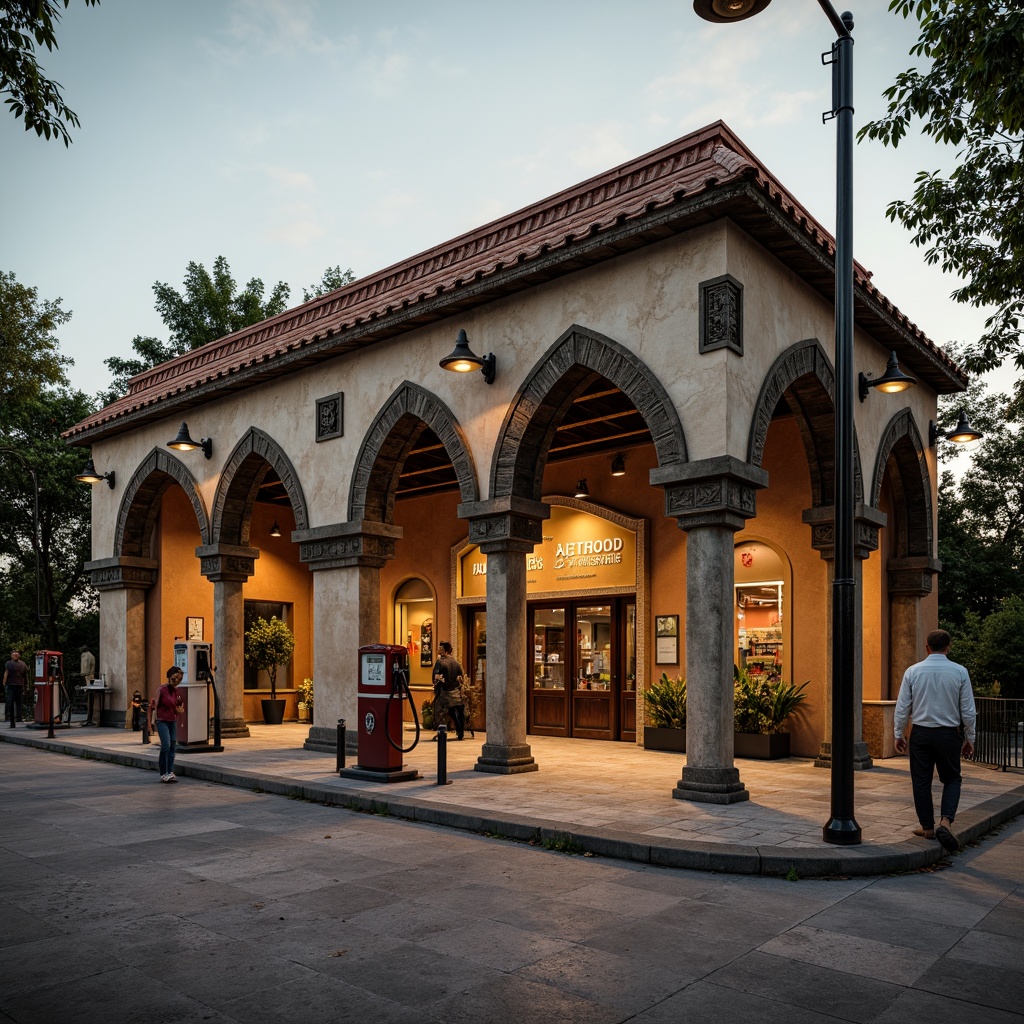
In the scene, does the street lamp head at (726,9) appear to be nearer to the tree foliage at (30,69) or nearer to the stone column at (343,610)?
the tree foliage at (30,69)

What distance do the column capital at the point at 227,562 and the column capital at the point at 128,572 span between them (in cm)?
297

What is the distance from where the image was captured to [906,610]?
14758 millimetres

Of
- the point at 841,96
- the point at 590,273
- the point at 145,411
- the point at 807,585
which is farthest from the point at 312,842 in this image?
the point at 145,411

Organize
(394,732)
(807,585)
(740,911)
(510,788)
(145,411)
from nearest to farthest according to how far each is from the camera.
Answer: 1. (740,911)
2. (510,788)
3. (394,732)
4. (807,585)
5. (145,411)

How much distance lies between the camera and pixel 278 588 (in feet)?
70.1

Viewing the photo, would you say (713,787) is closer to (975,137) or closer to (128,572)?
(975,137)

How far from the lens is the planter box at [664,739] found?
14.3 meters

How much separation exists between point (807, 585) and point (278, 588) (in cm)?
1198

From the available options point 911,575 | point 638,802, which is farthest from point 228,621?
point 911,575

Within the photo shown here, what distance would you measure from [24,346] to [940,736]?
2090 centimetres

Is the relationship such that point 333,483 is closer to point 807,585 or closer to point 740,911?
point 807,585

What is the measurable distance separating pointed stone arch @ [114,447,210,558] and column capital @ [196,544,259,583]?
6.32 ft

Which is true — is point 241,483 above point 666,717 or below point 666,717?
above

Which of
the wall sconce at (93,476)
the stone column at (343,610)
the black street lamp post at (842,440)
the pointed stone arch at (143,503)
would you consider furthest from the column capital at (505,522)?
the wall sconce at (93,476)
